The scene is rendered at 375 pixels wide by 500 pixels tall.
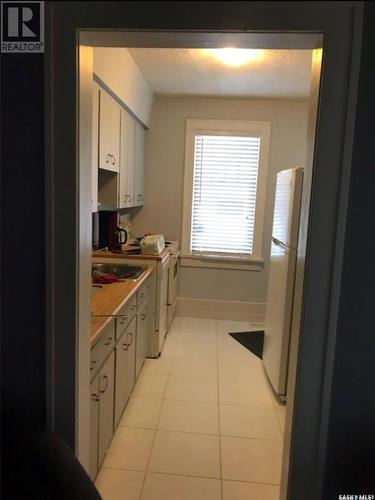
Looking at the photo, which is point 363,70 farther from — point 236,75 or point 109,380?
point 236,75

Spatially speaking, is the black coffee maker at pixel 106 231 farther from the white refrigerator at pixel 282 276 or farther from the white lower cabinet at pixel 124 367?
the white refrigerator at pixel 282 276

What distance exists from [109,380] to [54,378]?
0.84 meters

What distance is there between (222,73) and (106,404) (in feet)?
9.78

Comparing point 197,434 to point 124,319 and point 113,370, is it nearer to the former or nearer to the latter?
point 113,370

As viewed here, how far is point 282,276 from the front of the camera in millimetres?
2986

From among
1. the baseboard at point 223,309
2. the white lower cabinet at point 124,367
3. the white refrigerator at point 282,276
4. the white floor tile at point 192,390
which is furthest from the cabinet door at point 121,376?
the baseboard at point 223,309

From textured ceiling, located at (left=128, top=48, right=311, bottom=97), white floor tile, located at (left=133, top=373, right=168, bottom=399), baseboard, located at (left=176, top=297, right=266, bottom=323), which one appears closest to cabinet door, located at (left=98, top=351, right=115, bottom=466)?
white floor tile, located at (left=133, top=373, right=168, bottom=399)

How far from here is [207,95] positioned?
14.4 ft

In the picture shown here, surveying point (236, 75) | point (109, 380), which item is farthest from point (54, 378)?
point (236, 75)

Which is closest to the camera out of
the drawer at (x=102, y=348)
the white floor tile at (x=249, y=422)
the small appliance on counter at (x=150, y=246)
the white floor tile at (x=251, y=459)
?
the drawer at (x=102, y=348)

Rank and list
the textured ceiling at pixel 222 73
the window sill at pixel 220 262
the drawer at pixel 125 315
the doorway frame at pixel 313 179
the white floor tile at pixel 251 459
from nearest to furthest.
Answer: the doorway frame at pixel 313 179 < the white floor tile at pixel 251 459 < the drawer at pixel 125 315 < the textured ceiling at pixel 222 73 < the window sill at pixel 220 262

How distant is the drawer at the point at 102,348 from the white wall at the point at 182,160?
2795 millimetres

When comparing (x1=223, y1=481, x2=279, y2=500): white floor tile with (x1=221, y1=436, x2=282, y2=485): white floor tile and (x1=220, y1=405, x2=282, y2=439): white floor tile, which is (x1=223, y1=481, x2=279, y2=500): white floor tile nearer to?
(x1=221, y1=436, x2=282, y2=485): white floor tile

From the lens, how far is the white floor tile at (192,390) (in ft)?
9.52
